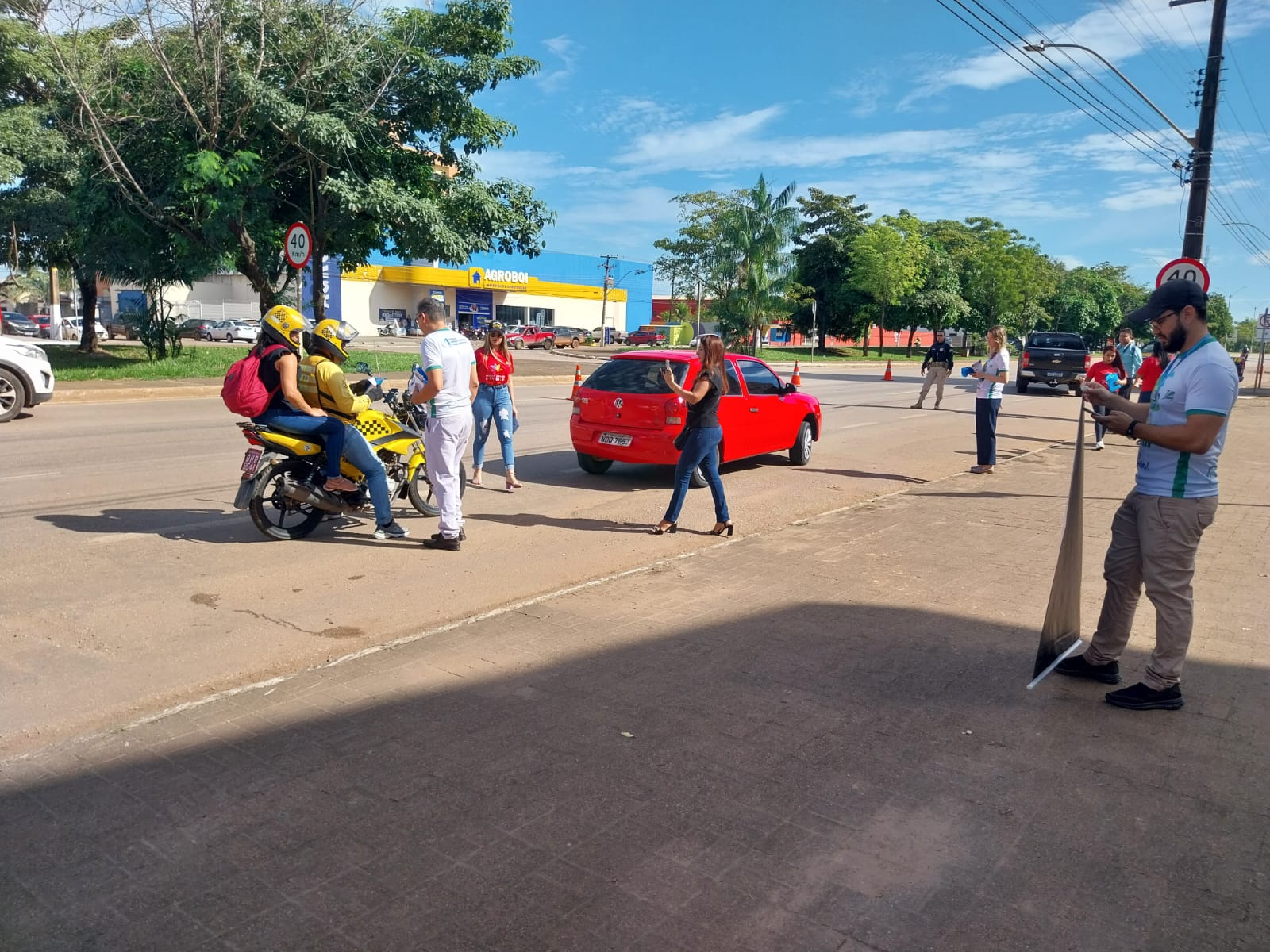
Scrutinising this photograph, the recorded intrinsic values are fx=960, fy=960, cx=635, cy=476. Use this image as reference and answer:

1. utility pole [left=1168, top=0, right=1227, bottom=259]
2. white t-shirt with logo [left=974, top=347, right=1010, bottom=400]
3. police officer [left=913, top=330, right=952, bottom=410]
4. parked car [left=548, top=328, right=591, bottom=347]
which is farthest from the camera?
parked car [left=548, top=328, right=591, bottom=347]

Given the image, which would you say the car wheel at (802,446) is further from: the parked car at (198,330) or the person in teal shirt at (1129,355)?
the parked car at (198,330)

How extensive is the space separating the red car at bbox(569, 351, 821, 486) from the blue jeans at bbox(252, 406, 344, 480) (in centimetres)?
355

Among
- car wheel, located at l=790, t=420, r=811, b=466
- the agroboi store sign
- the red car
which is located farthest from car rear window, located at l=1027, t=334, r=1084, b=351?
the agroboi store sign

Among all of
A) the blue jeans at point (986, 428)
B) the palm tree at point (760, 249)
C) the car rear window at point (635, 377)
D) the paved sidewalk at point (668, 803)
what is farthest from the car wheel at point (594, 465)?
the palm tree at point (760, 249)

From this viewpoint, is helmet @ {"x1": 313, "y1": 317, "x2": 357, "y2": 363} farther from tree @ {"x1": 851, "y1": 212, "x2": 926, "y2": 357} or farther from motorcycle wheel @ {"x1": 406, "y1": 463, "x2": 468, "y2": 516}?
tree @ {"x1": 851, "y1": 212, "x2": 926, "y2": 357}

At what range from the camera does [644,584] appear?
6.56 metres

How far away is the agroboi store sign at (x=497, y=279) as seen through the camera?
74188 mm

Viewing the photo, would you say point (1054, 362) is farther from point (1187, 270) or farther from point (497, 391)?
point (497, 391)

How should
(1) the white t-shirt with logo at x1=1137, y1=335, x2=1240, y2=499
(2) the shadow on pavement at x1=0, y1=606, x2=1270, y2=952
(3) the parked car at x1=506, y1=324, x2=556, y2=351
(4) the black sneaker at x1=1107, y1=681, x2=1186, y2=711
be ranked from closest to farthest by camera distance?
(2) the shadow on pavement at x1=0, y1=606, x2=1270, y2=952
(1) the white t-shirt with logo at x1=1137, y1=335, x2=1240, y2=499
(4) the black sneaker at x1=1107, y1=681, x2=1186, y2=711
(3) the parked car at x1=506, y1=324, x2=556, y2=351

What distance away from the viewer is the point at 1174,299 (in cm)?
431

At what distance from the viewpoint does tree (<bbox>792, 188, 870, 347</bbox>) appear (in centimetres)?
6512

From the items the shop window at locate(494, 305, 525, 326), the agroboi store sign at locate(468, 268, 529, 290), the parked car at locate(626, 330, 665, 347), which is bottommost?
the parked car at locate(626, 330, 665, 347)

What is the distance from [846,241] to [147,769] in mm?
66055

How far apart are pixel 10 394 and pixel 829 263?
58313 mm
